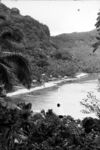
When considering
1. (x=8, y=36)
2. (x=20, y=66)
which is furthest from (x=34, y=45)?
(x=20, y=66)

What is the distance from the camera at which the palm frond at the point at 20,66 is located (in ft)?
92.2

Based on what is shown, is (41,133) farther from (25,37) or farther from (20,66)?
(25,37)

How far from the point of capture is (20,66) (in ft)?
92.9

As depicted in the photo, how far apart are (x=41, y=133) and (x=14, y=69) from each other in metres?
5.27

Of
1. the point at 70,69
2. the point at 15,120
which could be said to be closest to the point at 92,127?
the point at 15,120

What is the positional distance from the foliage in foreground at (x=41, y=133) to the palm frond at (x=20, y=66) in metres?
2.40

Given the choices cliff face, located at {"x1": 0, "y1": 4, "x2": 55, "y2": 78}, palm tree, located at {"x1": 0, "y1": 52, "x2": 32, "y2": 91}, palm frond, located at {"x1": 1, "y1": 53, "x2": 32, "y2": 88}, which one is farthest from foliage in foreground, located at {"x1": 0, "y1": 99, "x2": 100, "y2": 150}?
cliff face, located at {"x1": 0, "y1": 4, "x2": 55, "y2": 78}

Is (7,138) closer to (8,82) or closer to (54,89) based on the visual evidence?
(8,82)

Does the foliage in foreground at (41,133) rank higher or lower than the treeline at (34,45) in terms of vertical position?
lower

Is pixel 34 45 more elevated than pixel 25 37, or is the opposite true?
pixel 34 45

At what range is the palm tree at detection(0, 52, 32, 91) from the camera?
89.7 ft

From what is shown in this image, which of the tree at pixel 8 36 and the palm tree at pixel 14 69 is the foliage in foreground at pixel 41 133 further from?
the tree at pixel 8 36

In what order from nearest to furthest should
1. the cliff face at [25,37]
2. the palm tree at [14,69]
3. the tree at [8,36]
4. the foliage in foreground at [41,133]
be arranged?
the foliage in foreground at [41,133] → the palm tree at [14,69] → the tree at [8,36] → the cliff face at [25,37]

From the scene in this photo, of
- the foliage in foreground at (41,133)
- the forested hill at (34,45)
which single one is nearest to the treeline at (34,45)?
the forested hill at (34,45)
